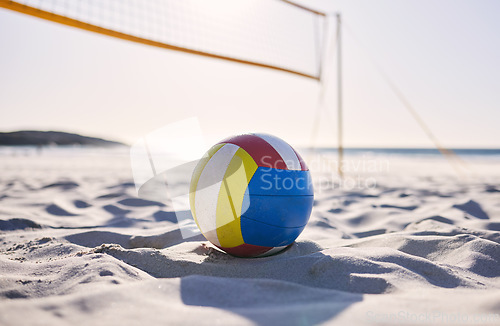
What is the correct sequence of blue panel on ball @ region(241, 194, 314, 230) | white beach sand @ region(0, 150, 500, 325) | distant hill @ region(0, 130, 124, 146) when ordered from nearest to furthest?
1. white beach sand @ region(0, 150, 500, 325)
2. blue panel on ball @ region(241, 194, 314, 230)
3. distant hill @ region(0, 130, 124, 146)

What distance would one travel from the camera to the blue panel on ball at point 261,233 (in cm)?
198

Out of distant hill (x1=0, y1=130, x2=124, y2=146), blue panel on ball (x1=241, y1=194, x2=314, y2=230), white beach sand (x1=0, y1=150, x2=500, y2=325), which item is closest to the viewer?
white beach sand (x1=0, y1=150, x2=500, y2=325)

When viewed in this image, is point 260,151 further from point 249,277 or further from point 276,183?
point 249,277

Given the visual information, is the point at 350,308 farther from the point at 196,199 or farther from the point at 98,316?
the point at 196,199

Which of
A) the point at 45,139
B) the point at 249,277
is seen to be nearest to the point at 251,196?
the point at 249,277

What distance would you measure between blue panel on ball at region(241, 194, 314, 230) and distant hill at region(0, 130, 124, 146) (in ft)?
134

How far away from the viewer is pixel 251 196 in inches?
77.3

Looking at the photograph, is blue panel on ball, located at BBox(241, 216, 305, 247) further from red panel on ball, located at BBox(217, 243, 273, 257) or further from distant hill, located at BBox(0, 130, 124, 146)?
distant hill, located at BBox(0, 130, 124, 146)

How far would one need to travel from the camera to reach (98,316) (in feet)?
3.92

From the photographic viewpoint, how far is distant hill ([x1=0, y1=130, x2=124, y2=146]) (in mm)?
37594

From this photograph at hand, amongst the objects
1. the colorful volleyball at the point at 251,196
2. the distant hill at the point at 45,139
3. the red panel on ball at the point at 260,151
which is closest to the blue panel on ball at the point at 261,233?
the colorful volleyball at the point at 251,196

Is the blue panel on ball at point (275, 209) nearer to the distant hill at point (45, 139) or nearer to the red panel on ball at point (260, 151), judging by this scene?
the red panel on ball at point (260, 151)

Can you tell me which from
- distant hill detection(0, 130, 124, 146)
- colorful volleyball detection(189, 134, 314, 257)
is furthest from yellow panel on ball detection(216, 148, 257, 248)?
distant hill detection(0, 130, 124, 146)

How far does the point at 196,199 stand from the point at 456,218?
2548 mm
